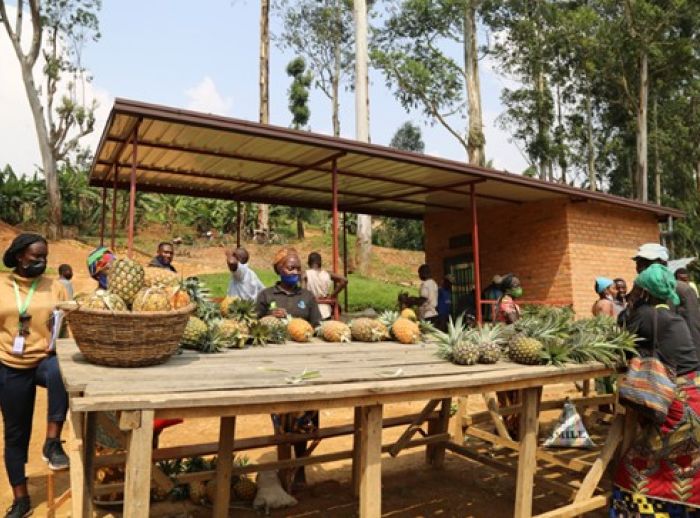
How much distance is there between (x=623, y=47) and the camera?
22.0m

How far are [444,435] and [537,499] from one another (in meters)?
1.09

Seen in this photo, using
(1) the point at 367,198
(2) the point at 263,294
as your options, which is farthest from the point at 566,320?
Answer: (1) the point at 367,198

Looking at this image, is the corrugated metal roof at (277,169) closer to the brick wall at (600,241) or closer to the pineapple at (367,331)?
the brick wall at (600,241)

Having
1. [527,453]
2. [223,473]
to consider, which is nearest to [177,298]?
[223,473]

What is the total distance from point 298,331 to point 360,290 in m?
13.6

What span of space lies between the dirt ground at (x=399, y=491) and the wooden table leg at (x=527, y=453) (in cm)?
113

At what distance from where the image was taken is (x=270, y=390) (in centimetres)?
256

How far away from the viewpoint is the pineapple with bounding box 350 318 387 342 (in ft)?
15.4

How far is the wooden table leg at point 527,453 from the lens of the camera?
3.95 meters

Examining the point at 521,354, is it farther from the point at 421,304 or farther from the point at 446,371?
the point at 421,304

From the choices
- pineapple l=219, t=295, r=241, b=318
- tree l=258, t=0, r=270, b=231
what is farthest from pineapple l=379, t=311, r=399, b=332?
tree l=258, t=0, r=270, b=231

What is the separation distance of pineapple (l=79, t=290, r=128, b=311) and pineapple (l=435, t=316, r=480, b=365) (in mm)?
2182

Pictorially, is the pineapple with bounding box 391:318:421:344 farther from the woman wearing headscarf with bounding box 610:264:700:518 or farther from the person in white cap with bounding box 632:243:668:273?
the person in white cap with bounding box 632:243:668:273

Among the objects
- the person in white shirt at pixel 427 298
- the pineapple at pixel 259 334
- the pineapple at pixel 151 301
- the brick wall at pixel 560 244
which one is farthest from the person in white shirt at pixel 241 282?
the brick wall at pixel 560 244
